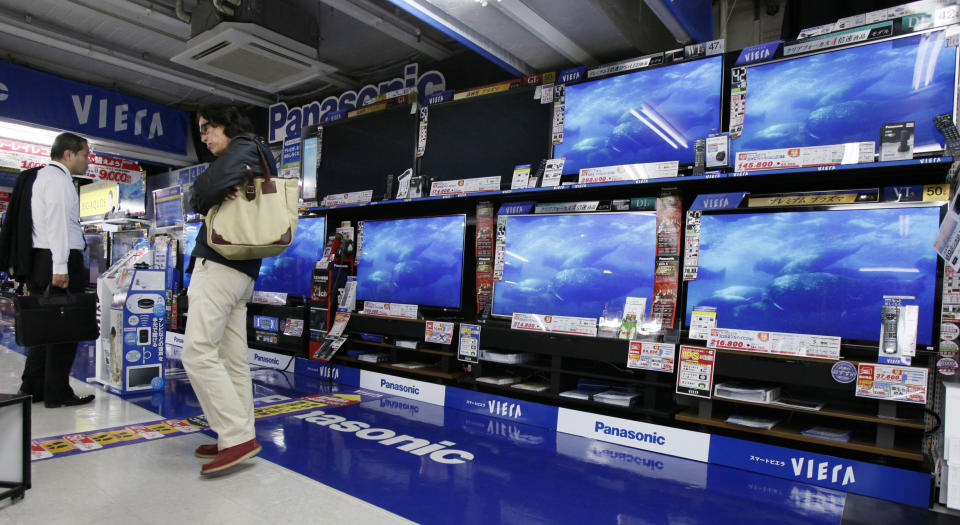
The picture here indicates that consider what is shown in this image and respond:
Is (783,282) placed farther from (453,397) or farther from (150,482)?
(150,482)

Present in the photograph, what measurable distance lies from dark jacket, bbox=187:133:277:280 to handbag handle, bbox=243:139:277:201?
1 centimetres

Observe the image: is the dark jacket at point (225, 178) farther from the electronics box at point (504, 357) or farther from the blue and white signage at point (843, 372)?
the blue and white signage at point (843, 372)

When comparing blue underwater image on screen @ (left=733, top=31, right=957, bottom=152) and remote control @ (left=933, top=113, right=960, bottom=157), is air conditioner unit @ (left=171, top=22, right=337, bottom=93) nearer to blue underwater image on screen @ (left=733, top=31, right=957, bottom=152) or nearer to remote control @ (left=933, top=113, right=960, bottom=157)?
blue underwater image on screen @ (left=733, top=31, right=957, bottom=152)

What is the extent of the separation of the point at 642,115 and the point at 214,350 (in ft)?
8.40

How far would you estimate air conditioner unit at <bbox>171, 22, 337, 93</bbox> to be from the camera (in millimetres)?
4254

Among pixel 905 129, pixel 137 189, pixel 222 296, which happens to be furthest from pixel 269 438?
pixel 137 189

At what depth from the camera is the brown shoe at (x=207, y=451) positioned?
250cm

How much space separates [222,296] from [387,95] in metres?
3.36

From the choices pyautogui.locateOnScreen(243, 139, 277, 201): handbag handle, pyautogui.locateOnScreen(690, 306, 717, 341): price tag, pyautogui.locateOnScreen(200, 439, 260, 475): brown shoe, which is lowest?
pyautogui.locateOnScreen(200, 439, 260, 475): brown shoe

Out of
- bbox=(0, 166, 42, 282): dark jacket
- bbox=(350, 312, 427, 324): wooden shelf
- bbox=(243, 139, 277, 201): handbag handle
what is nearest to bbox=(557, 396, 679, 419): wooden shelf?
bbox=(350, 312, 427, 324): wooden shelf

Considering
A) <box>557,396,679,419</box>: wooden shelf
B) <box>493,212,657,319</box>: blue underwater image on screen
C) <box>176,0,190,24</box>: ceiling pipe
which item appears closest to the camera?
<box>557,396,679,419</box>: wooden shelf

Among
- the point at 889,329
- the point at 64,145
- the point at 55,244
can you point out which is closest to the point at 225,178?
the point at 55,244

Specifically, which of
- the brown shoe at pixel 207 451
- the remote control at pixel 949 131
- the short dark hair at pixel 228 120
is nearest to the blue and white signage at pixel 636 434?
the remote control at pixel 949 131

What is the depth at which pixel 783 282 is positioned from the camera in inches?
101
